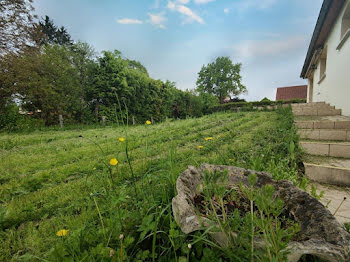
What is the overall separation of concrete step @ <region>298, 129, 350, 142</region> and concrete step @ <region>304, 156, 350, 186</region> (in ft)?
2.73

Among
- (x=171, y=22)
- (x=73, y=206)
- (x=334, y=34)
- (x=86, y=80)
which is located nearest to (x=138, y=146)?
(x=73, y=206)

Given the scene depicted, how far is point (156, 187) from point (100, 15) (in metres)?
8.94

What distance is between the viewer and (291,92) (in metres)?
25.3

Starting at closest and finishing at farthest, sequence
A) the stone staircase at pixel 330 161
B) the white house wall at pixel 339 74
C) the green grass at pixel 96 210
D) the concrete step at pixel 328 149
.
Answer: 1. the green grass at pixel 96 210
2. the stone staircase at pixel 330 161
3. the concrete step at pixel 328 149
4. the white house wall at pixel 339 74

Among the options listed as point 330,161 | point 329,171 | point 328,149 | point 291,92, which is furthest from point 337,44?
point 291,92

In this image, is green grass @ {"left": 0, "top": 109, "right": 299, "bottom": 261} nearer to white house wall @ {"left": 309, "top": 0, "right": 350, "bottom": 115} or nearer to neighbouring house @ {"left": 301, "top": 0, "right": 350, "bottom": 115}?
white house wall @ {"left": 309, "top": 0, "right": 350, "bottom": 115}

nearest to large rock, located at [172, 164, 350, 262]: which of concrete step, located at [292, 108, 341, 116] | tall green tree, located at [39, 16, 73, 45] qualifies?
concrete step, located at [292, 108, 341, 116]

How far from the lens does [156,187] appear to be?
4.24 feet

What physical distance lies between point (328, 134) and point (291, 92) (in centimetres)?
2831

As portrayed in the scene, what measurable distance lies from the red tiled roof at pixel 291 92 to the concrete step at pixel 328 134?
26.9 m

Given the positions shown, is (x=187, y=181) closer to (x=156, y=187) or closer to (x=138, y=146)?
(x=156, y=187)

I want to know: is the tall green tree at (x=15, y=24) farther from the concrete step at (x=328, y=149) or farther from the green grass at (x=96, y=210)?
the concrete step at (x=328, y=149)

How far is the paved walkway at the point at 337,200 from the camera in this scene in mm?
1159

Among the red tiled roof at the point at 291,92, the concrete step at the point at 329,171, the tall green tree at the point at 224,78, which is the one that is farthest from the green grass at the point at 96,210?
the tall green tree at the point at 224,78
